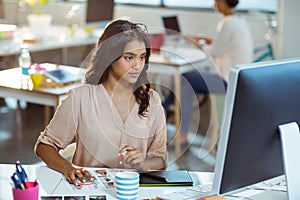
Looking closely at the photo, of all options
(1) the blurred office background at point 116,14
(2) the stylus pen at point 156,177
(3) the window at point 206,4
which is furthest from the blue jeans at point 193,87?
(3) the window at point 206,4

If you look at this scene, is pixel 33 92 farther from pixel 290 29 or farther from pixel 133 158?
pixel 290 29

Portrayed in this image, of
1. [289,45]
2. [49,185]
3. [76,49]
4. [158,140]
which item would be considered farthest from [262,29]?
[49,185]

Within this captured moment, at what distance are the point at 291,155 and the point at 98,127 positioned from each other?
0.72 m

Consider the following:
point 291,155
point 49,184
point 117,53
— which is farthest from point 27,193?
point 291,155

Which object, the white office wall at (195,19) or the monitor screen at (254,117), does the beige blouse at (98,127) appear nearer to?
the monitor screen at (254,117)

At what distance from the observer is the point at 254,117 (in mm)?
1524

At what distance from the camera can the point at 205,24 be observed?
6.23 m

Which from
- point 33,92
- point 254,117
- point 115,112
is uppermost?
point 254,117

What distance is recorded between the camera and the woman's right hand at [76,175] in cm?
189

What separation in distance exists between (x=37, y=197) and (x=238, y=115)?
2.02 ft

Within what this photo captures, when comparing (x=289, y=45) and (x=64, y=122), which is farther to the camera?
(x=289, y=45)

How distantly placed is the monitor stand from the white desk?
0.38 metres

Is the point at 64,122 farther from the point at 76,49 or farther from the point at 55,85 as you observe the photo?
the point at 76,49

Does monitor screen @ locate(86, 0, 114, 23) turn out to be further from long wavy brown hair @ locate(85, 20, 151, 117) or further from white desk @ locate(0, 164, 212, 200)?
white desk @ locate(0, 164, 212, 200)
